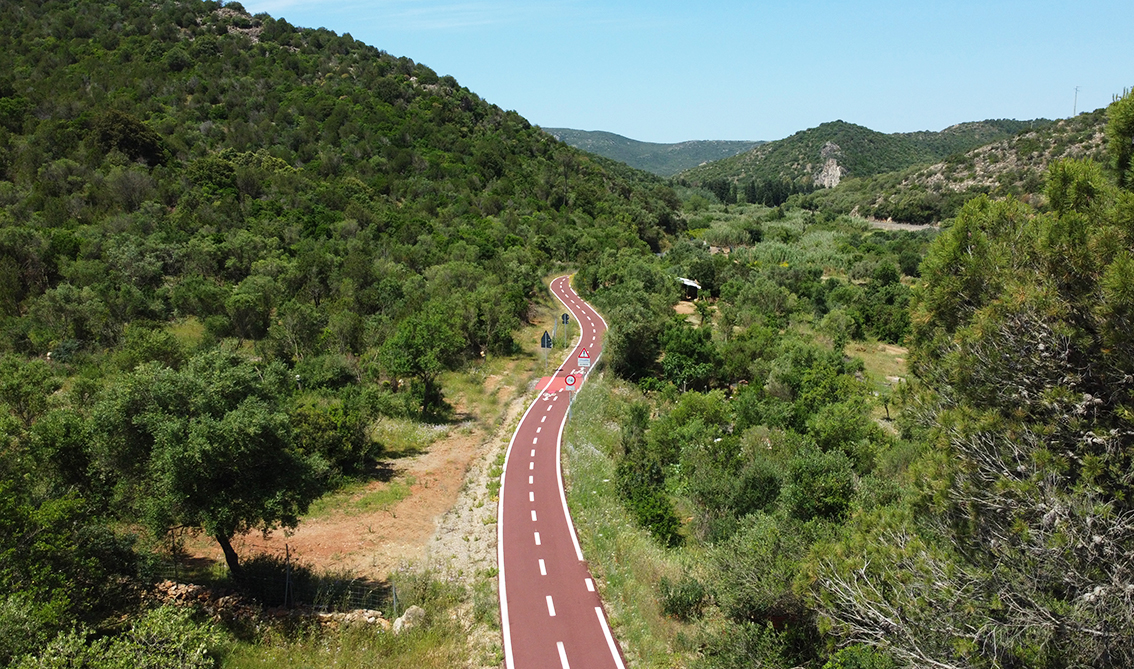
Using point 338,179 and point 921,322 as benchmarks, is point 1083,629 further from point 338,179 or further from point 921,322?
point 338,179

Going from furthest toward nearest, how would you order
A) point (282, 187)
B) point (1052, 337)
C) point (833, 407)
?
point (282, 187)
point (833, 407)
point (1052, 337)

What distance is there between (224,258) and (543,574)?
4494cm

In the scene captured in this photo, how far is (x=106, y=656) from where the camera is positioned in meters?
9.58

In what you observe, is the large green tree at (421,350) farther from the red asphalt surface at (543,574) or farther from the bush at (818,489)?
the bush at (818,489)

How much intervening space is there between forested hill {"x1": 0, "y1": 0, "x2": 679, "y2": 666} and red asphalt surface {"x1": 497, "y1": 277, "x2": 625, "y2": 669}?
6190mm

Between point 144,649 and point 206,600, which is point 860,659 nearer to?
point 144,649

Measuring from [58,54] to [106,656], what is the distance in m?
109

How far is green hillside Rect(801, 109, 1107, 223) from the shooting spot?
107438 millimetres

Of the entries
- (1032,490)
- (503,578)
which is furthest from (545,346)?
(1032,490)

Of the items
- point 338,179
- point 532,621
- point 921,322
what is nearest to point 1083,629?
point 921,322

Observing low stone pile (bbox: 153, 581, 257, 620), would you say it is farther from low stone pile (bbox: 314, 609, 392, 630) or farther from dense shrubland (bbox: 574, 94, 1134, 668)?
dense shrubland (bbox: 574, 94, 1134, 668)

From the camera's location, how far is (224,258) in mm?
50438

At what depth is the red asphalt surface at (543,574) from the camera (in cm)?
1430

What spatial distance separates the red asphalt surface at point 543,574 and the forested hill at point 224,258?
20.3 feet
